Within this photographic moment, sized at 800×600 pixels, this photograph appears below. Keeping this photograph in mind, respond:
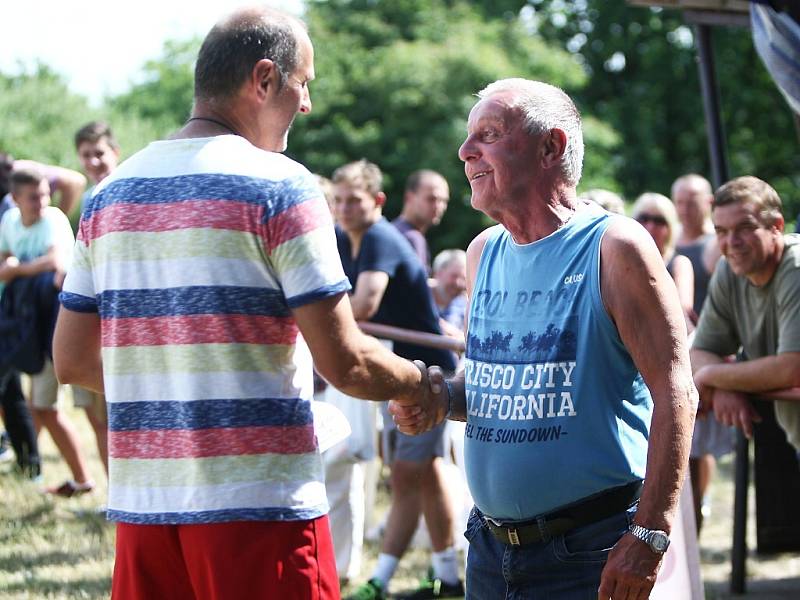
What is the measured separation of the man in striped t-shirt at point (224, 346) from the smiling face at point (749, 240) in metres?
2.34

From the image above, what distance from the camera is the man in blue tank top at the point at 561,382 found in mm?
2383

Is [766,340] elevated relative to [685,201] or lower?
lower

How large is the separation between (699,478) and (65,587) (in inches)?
134

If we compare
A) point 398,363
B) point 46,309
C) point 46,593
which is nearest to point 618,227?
point 398,363

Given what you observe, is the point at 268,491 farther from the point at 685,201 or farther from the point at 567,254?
the point at 685,201

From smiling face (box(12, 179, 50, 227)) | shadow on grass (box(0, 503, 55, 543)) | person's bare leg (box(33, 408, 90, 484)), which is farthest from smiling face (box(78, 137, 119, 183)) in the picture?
shadow on grass (box(0, 503, 55, 543))

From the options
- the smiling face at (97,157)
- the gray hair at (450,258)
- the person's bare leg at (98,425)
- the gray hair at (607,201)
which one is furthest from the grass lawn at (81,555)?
the smiling face at (97,157)

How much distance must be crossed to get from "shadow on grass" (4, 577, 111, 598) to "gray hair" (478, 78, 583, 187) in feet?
11.8

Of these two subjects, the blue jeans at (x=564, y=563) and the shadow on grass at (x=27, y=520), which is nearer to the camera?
the blue jeans at (x=564, y=563)

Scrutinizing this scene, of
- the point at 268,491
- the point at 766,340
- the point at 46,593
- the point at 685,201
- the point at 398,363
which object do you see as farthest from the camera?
the point at 685,201

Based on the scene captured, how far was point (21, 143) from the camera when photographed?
947 inches

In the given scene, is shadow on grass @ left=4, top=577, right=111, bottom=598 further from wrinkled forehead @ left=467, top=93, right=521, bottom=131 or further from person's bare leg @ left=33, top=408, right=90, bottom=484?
wrinkled forehead @ left=467, top=93, right=521, bottom=131

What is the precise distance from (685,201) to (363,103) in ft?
67.4

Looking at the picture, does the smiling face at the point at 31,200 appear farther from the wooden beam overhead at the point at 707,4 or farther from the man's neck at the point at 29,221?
the wooden beam overhead at the point at 707,4
